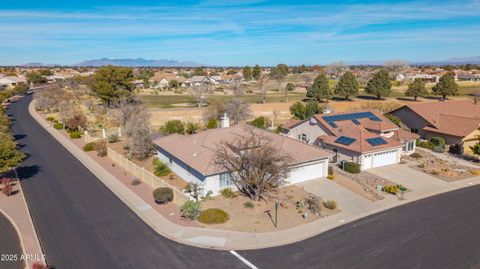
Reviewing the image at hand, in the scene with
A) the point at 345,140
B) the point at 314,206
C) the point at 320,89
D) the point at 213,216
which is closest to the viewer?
the point at 213,216

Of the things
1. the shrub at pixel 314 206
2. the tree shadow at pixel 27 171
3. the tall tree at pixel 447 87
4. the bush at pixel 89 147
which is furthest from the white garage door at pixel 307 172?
the tall tree at pixel 447 87

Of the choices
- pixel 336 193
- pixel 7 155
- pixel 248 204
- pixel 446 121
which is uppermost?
pixel 7 155

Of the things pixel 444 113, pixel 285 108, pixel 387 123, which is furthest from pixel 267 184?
pixel 285 108

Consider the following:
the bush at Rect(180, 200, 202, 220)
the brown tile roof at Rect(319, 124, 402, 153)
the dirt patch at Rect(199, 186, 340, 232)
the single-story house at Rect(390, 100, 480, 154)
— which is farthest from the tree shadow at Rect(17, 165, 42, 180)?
the single-story house at Rect(390, 100, 480, 154)

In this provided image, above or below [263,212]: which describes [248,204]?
above

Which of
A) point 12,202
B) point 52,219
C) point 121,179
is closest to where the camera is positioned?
point 52,219

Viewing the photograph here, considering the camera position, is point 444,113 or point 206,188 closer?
point 206,188

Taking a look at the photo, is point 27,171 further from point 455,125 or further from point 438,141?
point 455,125

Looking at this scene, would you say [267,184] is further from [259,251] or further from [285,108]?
[285,108]

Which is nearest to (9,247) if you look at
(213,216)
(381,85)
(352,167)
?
(213,216)
